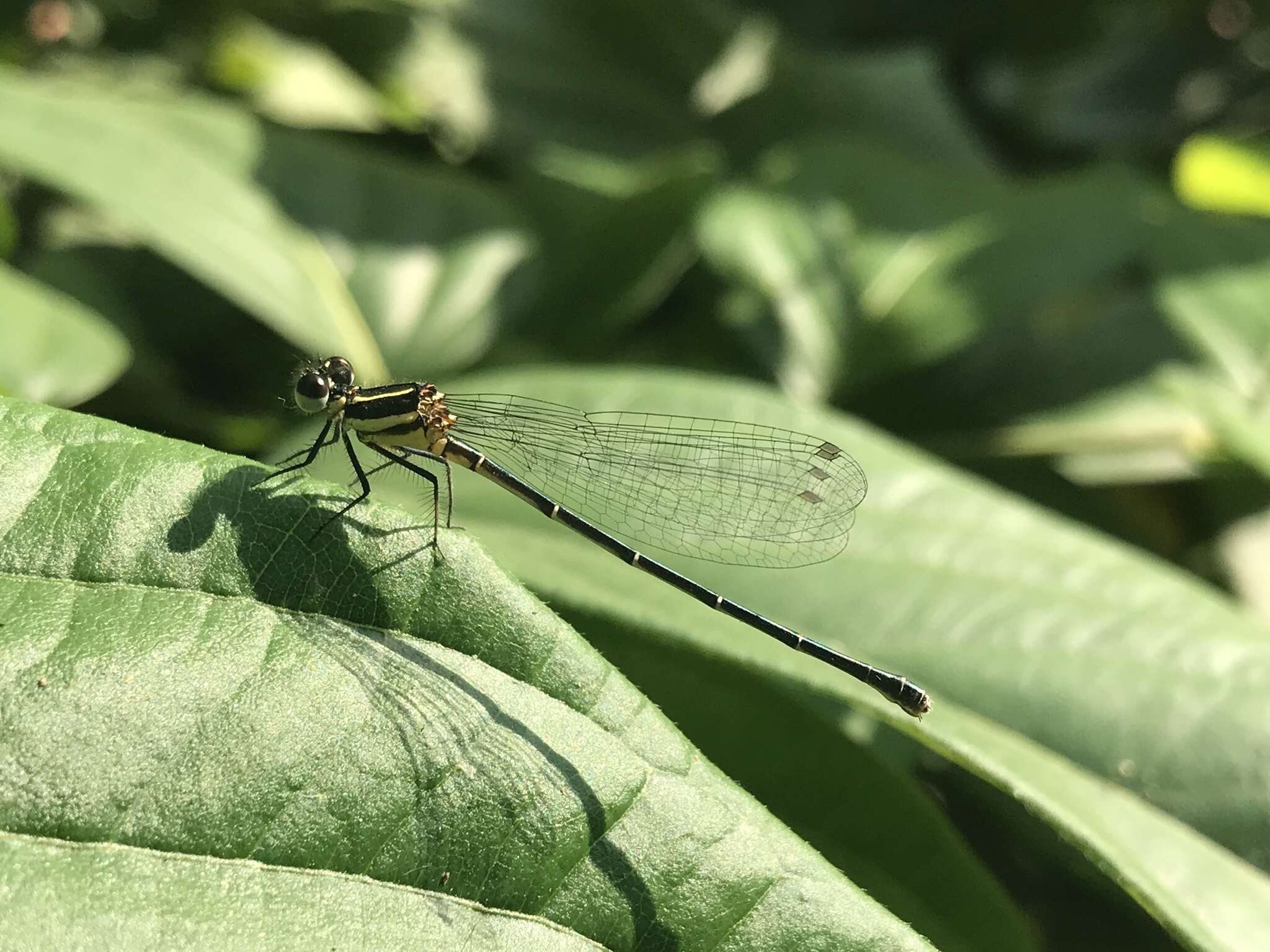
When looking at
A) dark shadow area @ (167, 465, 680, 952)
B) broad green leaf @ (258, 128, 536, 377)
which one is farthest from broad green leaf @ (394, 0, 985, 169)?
dark shadow area @ (167, 465, 680, 952)

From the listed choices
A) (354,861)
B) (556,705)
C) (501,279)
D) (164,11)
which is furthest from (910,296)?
(164,11)

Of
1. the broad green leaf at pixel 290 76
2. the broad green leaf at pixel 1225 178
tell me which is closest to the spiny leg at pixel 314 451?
the broad green leaf at pixel 290 76

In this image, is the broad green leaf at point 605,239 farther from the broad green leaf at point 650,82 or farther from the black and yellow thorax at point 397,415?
the black and yellow thorax at point 397,415

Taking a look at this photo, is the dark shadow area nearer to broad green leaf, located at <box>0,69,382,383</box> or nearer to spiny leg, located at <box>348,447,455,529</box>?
spiny leg, located at <box>348,447,455,529</box>

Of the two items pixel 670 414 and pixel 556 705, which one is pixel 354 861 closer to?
pixel 556 705

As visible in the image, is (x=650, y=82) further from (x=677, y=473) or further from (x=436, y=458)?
(x=436, y=458)

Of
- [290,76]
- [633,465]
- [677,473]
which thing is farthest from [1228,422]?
[290,76]

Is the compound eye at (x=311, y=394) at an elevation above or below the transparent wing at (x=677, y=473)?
below
